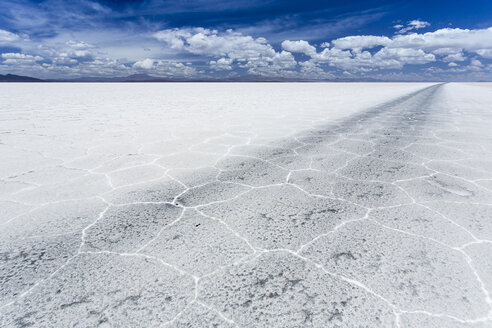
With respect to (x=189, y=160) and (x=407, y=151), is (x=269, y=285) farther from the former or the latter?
(x=407, y=151)

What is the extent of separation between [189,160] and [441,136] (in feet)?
13.2

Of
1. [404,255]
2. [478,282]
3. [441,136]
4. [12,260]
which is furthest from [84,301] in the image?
[441,136]

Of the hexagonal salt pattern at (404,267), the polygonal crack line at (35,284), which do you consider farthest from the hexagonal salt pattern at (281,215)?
the polygonal crack line at (35,284)

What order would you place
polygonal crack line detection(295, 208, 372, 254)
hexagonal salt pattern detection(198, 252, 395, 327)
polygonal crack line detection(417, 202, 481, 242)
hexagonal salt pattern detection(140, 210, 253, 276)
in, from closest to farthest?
hexagonal salt pattern detection(198, 252, 395, 327)
hexagonal salt pattern detection(140, 210, 253, 276)
polygonal crack line detection(295, 208, 372, 254)
polygonal crack line detection(417, 202, 481, 242)

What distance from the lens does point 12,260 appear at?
1.37 metres

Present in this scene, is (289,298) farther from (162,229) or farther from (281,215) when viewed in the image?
(162,229)

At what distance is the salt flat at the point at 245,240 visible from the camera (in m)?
1.08

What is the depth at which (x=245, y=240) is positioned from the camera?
153 centimetres

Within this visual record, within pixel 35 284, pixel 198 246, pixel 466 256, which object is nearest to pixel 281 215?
pixel 198 246

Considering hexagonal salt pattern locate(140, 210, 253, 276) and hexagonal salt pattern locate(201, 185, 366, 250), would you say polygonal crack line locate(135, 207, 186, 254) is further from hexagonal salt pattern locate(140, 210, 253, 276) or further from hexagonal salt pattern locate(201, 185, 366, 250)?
hexagonal salt pattern locate(201, 185, 366, 250)

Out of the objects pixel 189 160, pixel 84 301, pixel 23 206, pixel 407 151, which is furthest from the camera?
pixel 407 151

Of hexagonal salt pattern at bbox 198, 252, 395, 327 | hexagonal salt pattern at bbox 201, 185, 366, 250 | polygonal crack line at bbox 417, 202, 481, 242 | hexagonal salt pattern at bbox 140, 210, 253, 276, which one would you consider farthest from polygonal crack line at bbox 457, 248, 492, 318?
hexagonal salt pattern at bbox 140, 210, 253, 276

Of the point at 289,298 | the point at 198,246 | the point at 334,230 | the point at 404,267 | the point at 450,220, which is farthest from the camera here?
the point at 450,220

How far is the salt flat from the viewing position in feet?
3.53
